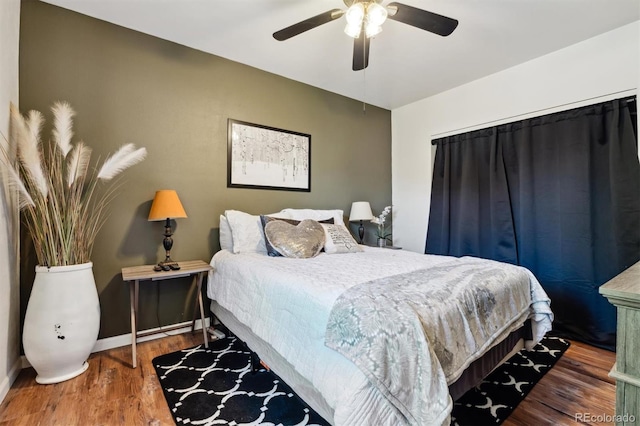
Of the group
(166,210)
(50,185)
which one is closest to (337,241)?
(166,210)

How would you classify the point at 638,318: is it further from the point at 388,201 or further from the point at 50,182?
the point at 388,201

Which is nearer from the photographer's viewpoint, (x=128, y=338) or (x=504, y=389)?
(x=504, y=389)

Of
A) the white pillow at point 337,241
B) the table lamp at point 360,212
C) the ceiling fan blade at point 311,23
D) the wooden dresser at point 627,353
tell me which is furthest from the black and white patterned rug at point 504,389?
the ceiling fan blade at point 311,23

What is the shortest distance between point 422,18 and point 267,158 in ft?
6.26

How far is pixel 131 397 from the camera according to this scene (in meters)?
1.67

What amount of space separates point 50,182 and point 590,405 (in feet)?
11.5

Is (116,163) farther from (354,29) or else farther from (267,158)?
(354,29)

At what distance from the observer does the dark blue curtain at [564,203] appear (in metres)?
2.33

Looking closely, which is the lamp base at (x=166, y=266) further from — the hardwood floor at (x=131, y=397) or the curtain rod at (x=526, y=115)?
the curtain rod at (x=526, y=115)

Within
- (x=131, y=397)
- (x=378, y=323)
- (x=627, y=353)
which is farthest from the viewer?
(x=131, y=397)

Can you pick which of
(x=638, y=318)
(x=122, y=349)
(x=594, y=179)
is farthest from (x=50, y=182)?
(x=594, y=179)

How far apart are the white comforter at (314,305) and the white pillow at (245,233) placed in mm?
131

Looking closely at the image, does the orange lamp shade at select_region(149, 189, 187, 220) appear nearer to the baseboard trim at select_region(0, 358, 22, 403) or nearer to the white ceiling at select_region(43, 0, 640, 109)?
the baseboard trim at select_region(0, 358, 22, 403)

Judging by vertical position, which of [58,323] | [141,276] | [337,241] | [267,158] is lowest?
[58,323]
